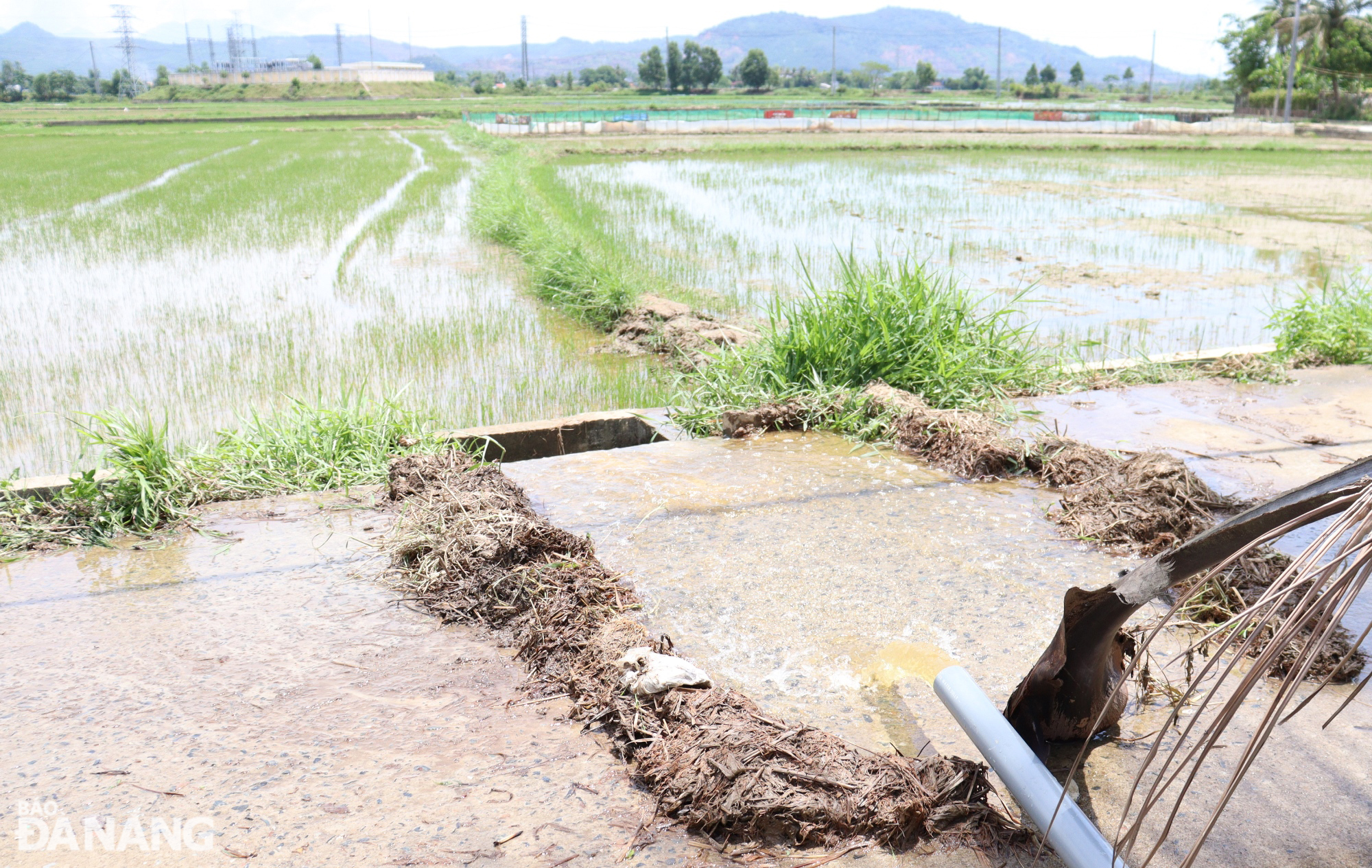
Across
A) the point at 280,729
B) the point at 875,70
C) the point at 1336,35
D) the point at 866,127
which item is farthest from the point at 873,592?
the point at 875,70

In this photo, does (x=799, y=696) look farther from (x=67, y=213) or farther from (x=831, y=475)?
(x=67, y=213)

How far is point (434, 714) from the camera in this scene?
7.05ft

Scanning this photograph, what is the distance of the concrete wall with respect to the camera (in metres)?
30.8

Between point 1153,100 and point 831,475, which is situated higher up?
point 1153,100

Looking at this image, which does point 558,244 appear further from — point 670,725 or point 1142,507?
point 670,725

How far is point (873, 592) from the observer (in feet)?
8.66

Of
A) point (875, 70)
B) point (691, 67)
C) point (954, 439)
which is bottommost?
point (954, 439)

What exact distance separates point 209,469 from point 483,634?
1.78 meters

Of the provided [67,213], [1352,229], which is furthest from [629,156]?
[1352,229]

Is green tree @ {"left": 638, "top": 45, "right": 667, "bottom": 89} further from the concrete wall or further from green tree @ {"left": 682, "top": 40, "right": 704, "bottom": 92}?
the concrete wall

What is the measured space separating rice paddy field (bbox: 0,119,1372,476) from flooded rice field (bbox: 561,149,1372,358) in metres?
0.06

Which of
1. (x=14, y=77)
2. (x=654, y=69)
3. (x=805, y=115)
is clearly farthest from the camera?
(x=14, y=77)

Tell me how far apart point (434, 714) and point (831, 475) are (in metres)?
1.86

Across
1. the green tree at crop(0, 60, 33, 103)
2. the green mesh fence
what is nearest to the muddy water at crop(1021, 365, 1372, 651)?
the green mesh fence
